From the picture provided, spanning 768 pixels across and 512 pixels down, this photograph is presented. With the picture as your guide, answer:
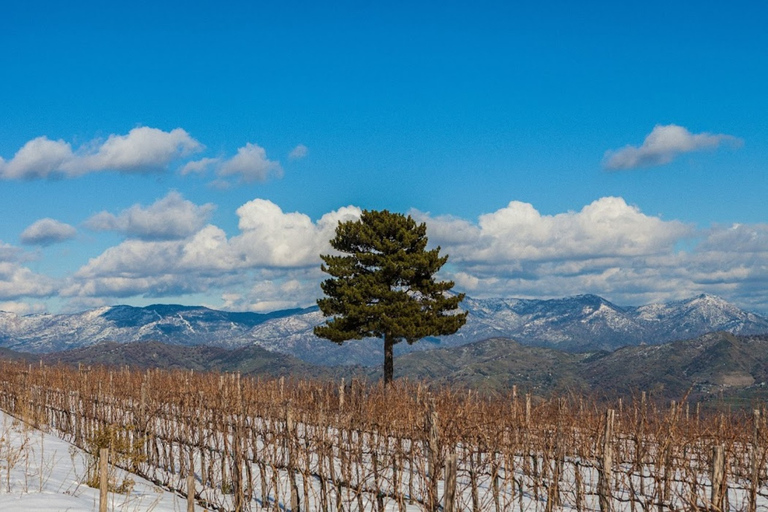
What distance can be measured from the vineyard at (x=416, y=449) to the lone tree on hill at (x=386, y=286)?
9.15 m

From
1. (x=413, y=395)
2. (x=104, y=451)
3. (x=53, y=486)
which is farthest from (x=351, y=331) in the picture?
(x=104, y=451)

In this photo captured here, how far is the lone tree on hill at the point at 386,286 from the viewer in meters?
39.2

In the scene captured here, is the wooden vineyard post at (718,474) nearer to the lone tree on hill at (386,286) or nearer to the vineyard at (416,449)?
the vineyard at (416,449)

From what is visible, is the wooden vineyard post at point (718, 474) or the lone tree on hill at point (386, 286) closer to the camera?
the wooden vineyard post at point (718, 474)

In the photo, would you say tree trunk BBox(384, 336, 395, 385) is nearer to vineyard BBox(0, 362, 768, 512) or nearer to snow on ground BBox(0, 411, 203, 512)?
vineyard BBox(0, 362, 768, 512)

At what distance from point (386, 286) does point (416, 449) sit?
80.2 ft

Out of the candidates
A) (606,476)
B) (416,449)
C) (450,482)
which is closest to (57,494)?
(416,449)

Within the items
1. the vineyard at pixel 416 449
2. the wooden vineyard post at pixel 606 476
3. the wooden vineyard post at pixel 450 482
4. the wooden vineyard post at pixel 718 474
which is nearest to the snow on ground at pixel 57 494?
the vineyard at pixel 416 449

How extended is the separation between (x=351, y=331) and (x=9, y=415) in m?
A: 17.1

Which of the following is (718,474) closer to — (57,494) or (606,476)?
(606,476)

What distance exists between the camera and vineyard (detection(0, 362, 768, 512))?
13.6 m

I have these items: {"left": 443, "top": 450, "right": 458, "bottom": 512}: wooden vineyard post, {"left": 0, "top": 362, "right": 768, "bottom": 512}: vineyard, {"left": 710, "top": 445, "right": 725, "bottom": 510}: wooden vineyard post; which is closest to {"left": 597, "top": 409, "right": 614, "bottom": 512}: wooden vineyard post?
{"left": 0, "top": 362, "right": 768, "bottom": 512}: vineyard

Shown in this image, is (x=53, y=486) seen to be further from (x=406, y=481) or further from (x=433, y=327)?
(x=433, y=327)

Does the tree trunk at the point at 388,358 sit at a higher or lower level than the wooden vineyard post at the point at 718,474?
lower
